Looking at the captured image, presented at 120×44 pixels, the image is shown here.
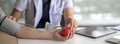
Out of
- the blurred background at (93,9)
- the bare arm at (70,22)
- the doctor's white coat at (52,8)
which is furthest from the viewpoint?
the blurred background at (93,9)

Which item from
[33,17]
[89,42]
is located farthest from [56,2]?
[89,42]

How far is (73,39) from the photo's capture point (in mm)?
1312

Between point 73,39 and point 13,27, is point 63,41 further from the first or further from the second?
point 13,27

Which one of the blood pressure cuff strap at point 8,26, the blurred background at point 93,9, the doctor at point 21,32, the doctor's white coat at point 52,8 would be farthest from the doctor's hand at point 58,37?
the blurred background at point 93,9

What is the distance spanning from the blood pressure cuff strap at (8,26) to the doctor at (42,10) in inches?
20.0

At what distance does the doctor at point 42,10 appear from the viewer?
183 cm

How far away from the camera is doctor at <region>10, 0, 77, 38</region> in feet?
6.01

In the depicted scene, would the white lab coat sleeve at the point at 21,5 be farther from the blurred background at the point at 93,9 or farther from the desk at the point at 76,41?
the desk at the point at 76,41

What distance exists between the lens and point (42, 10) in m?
1.84

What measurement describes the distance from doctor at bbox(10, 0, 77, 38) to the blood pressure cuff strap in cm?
51

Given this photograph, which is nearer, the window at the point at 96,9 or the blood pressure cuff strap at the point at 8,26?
the blood pressure cuff strap at the point at 8,26

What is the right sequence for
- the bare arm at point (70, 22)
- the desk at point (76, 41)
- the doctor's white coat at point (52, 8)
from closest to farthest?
1. the desk at point (76, 41)
2. the bare arm at point (70, 22)
3. the doctor's white coat at point (52, 8)

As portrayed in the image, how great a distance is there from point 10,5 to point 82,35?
107cm

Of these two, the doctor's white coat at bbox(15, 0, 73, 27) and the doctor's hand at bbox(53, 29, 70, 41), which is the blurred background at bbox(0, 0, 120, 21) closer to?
the doctor's white coat at bbox(15, 0, 73, 27)
